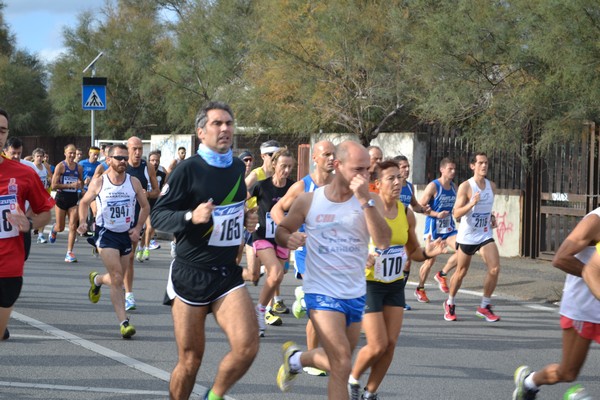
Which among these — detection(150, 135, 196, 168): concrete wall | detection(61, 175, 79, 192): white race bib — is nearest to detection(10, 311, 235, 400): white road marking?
detection(61, 175, 79, 192): white race bib

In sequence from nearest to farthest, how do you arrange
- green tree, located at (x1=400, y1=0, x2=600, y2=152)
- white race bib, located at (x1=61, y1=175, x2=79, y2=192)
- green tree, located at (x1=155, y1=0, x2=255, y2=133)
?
green tree, located at (x1=400, y1=0, x2=600, y2=152), white race bib, located at (x1=61, y1=175, x2=79, y2=192), green tree, located at (x1=155, y1=0, x2=255, y2=133)

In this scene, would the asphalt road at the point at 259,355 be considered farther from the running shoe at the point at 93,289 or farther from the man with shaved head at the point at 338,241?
the man with shaved head at the point at 338,241

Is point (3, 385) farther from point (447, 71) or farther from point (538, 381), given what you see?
point (447, 71)

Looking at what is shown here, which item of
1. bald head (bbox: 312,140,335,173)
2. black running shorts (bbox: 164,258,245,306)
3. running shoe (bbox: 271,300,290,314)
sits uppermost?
bald head (bbox: 312,140,335,173)

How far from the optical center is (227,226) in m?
5.95

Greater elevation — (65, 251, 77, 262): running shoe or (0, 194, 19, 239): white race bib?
(0, 194, 19, 239): white race bib

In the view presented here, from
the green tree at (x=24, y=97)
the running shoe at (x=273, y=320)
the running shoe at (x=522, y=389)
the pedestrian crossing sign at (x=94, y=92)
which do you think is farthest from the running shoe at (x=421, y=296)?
the green tree at (x=24, y=97)

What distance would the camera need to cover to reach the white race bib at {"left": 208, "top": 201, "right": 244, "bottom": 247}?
19.4 feet

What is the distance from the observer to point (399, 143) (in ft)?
65.6

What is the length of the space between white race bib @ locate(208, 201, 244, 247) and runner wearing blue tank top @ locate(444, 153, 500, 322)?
567cm

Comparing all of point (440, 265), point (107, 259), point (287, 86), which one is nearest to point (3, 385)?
point (107, 259)

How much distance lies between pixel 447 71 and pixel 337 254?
1092 cm

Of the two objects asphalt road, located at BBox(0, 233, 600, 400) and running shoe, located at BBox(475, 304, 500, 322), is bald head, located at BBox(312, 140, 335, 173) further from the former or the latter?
running shoe, located at BBox(475, 304, 500, 322)

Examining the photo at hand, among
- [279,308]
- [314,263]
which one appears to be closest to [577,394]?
[314,263]
